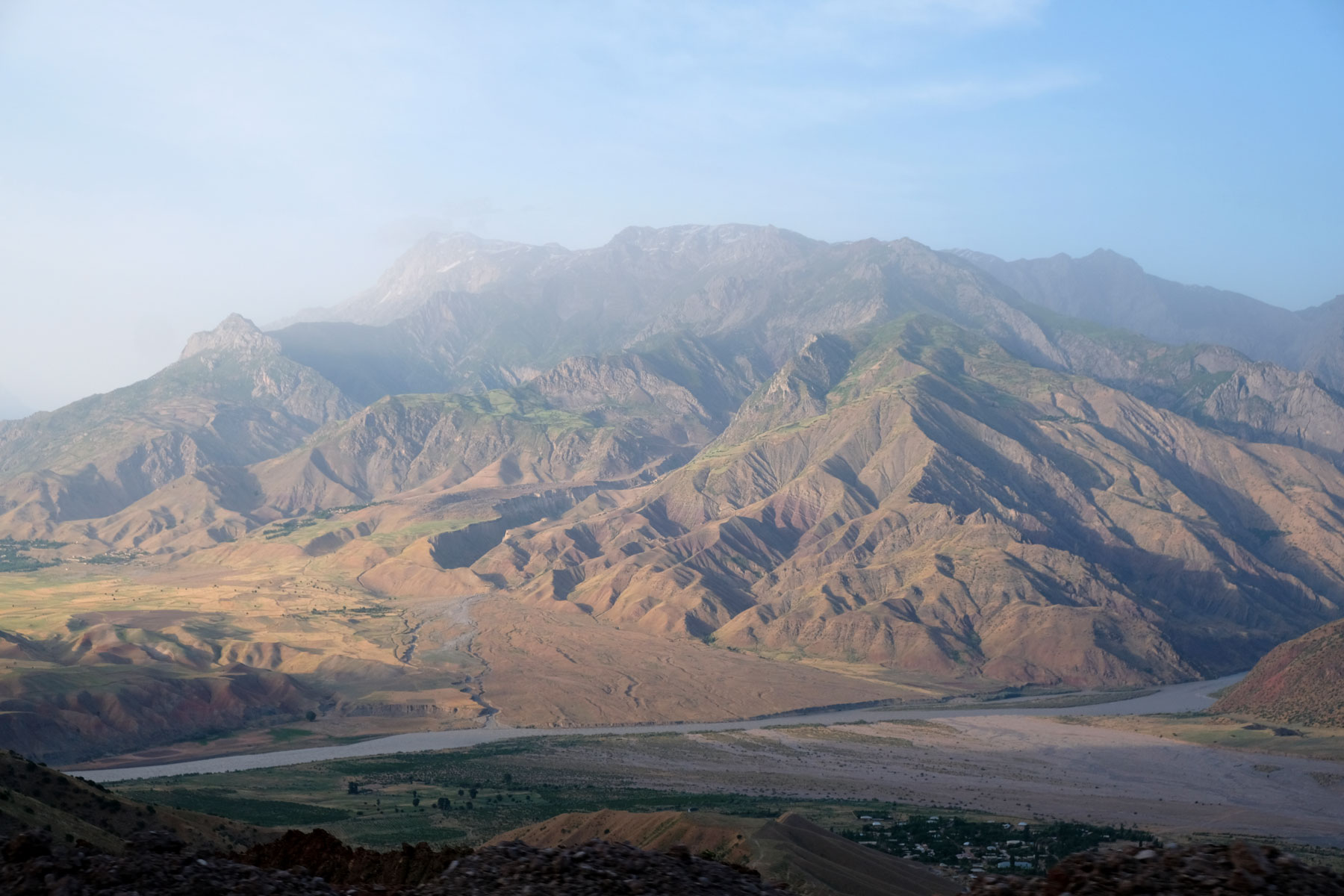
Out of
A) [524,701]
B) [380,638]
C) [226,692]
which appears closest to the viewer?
[226,692]

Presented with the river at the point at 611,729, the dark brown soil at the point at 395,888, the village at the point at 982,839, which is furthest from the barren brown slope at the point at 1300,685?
the dark brown soil at the point at 395,888

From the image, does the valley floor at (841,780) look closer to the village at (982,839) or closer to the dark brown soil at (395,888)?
the village at (982,839)

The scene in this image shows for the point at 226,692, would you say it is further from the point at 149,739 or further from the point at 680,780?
the point at 680,780

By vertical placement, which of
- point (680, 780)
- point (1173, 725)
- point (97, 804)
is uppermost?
point (97, 804)

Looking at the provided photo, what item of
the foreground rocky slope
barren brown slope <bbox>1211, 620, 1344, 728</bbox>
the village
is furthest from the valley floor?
the foreground rocky slope

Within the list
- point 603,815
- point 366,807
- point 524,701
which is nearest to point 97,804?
point 603,815
